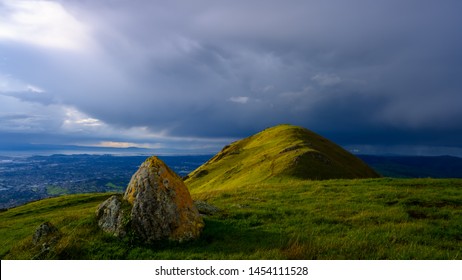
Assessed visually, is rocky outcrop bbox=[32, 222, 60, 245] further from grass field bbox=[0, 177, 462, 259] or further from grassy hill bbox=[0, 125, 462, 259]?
grass field bbox=[0, 177, 462, 259]

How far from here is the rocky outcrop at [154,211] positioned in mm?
16484

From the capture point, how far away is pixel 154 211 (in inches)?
670

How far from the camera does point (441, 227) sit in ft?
55.7

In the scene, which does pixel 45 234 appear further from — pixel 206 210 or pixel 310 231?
pixel 310 231

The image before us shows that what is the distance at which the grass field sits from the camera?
45.5 feet

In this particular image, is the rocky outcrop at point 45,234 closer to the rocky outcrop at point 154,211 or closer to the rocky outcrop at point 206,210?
the rocky outcrop at point 154,211

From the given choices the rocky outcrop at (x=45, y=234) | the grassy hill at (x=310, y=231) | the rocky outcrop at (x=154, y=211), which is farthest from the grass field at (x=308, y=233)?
the rocky outcrop at (x=154, y=211)

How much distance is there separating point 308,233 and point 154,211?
28.7 ft

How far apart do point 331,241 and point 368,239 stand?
1.90 metres

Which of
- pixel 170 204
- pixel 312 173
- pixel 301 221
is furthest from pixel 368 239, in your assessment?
pixel 312 173

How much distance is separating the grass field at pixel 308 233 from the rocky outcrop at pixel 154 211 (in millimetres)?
577
